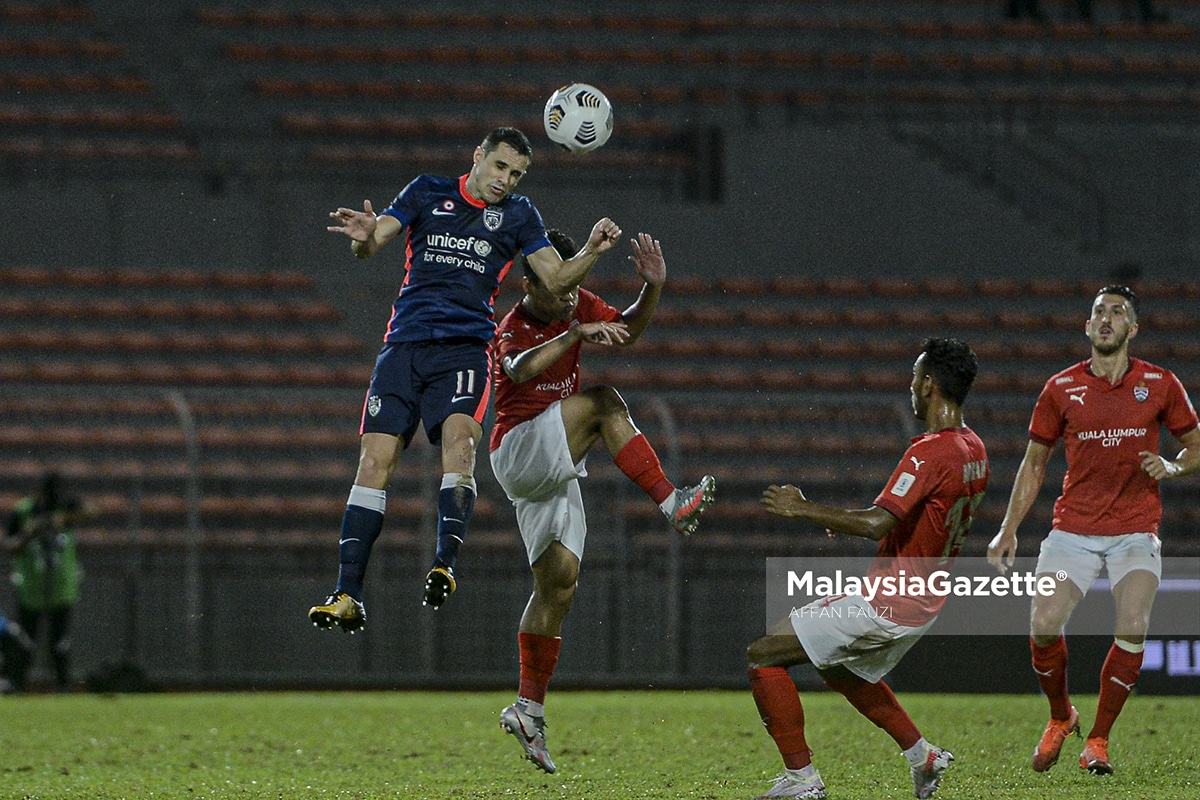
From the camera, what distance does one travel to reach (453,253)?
6.62 m

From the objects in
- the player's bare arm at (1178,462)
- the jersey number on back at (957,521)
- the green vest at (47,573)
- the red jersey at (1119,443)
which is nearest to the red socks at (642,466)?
the jersey number on back at (957,521)

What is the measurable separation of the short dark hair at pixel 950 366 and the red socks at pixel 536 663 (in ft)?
7.42

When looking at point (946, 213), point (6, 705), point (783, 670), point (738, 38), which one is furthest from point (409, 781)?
point (738, 38)

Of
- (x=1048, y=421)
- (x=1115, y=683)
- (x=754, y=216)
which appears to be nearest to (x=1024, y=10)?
(x=754, y=216)

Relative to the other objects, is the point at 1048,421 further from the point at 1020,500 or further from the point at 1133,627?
the point at 1133,627

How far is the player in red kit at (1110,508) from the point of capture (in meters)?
7.30

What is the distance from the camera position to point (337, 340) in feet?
54.1

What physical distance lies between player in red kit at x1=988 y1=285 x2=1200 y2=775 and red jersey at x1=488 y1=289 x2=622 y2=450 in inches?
89.6

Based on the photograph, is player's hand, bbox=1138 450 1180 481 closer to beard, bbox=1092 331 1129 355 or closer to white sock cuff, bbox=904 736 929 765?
beard, bbox=1092 331 1129 355

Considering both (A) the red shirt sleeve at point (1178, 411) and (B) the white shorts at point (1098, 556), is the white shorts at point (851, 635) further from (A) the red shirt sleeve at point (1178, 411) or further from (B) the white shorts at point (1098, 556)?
(A) the red shirt sleeve at point (1178, 411)

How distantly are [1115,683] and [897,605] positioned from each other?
1989 millimetres

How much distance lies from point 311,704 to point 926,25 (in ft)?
41.0

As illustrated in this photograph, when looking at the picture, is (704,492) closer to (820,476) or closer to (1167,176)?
(820,476)

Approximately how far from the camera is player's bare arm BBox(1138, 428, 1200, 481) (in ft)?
23.0
